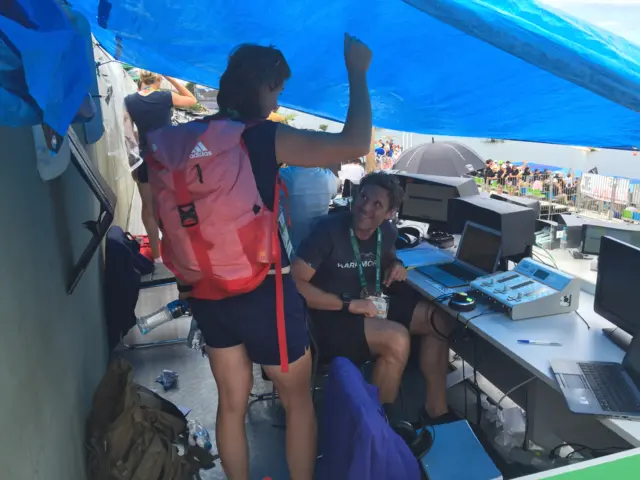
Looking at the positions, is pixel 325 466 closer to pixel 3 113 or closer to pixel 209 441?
pixel 209 441

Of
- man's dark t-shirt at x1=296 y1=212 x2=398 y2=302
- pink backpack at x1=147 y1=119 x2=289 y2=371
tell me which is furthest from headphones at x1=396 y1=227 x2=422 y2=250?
pink backpack at x1=147 y1=119 x2=289 y2=371

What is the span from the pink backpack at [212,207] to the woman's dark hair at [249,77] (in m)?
0.10

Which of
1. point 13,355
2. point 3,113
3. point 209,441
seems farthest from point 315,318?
point 3,113

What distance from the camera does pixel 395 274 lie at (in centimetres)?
254

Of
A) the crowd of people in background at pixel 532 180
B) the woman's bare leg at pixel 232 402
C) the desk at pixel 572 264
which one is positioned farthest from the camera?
the crowd of people in background at pixel 532 180

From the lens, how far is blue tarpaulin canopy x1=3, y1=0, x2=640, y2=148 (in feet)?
3.92

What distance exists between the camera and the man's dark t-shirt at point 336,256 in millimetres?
2432

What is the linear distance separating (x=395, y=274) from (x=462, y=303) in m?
0.46

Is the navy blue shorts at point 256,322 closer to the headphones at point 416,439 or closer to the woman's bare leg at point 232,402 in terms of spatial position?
the woman's bare leg at point 232,402

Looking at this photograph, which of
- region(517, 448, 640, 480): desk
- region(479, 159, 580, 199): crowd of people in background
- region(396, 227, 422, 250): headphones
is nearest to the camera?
region(517, 448, 640, 480): desk

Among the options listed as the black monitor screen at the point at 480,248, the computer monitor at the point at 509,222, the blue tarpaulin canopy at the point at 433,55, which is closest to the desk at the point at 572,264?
the computer monitor at the point at 509,222

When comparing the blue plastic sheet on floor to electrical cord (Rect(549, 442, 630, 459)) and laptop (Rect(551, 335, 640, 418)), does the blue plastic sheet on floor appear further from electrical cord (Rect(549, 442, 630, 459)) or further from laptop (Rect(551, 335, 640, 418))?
electrical cord (Rect(549, 442, 630, 459))

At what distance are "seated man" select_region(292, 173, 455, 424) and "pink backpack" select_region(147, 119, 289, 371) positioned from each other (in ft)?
3.08

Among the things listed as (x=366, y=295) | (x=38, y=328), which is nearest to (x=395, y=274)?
(x=366, y=295)
